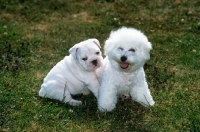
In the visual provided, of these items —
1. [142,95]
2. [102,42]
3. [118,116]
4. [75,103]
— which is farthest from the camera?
[102,42]

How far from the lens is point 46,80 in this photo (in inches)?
218

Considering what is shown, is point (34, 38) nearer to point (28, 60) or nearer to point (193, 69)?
point (28, 60)

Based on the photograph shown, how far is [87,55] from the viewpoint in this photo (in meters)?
5.27

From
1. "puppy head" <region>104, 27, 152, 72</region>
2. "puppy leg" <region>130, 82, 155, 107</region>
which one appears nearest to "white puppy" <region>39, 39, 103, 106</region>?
"puppy head" <region>104, 27, 152, 72</region>

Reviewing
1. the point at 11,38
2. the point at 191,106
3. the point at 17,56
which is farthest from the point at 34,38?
the point at 191,106

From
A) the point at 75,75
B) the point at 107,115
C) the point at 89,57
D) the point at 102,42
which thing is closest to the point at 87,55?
the point at 89,57

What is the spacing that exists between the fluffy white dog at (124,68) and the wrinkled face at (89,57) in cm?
19

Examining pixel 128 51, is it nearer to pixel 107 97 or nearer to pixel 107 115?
pixel 107 97

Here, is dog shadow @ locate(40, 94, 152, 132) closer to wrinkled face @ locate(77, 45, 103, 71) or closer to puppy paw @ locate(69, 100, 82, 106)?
puppy paw @ locate(69, 100, 82, 106)

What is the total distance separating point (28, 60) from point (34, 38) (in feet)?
3.98

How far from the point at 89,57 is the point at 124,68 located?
652 millimetres

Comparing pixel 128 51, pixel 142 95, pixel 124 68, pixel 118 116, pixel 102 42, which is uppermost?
pixel 128 51

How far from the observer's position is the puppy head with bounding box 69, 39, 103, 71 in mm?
5250

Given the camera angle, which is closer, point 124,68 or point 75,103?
point 124,68
